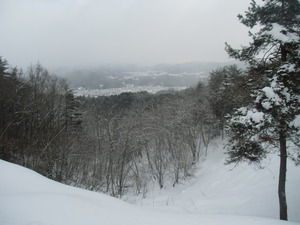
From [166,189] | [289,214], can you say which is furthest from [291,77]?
[166,189]

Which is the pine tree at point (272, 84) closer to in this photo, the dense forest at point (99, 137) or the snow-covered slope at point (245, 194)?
the dense forest at point (99, 137)

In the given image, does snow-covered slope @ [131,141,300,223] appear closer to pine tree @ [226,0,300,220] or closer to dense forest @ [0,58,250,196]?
pine tree @ [226,0,300,220]

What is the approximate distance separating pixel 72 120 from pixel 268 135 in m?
24.9

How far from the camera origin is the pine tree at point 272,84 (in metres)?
5.35

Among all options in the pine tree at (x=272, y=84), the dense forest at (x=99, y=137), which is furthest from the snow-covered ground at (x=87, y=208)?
the dense forest at (x=99, y=137)

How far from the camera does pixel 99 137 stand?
16.9 metres

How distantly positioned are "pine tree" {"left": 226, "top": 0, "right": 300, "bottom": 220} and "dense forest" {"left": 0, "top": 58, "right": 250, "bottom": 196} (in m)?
0.93

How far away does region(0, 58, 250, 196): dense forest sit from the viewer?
1428 centimetres

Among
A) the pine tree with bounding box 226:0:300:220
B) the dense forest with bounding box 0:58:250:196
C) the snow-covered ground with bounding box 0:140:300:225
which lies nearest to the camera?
→ the snow-covered ground with bounding box 0:140:300:225

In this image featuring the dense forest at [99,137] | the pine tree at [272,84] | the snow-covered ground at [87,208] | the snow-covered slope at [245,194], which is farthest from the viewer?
the dense forest at [99,137]

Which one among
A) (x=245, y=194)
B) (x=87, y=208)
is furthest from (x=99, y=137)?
(x=87, y=208)

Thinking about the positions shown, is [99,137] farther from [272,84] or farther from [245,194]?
[272,84]

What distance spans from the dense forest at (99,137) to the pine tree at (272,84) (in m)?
0.93

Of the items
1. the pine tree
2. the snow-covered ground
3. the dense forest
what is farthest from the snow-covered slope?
the dense forest
